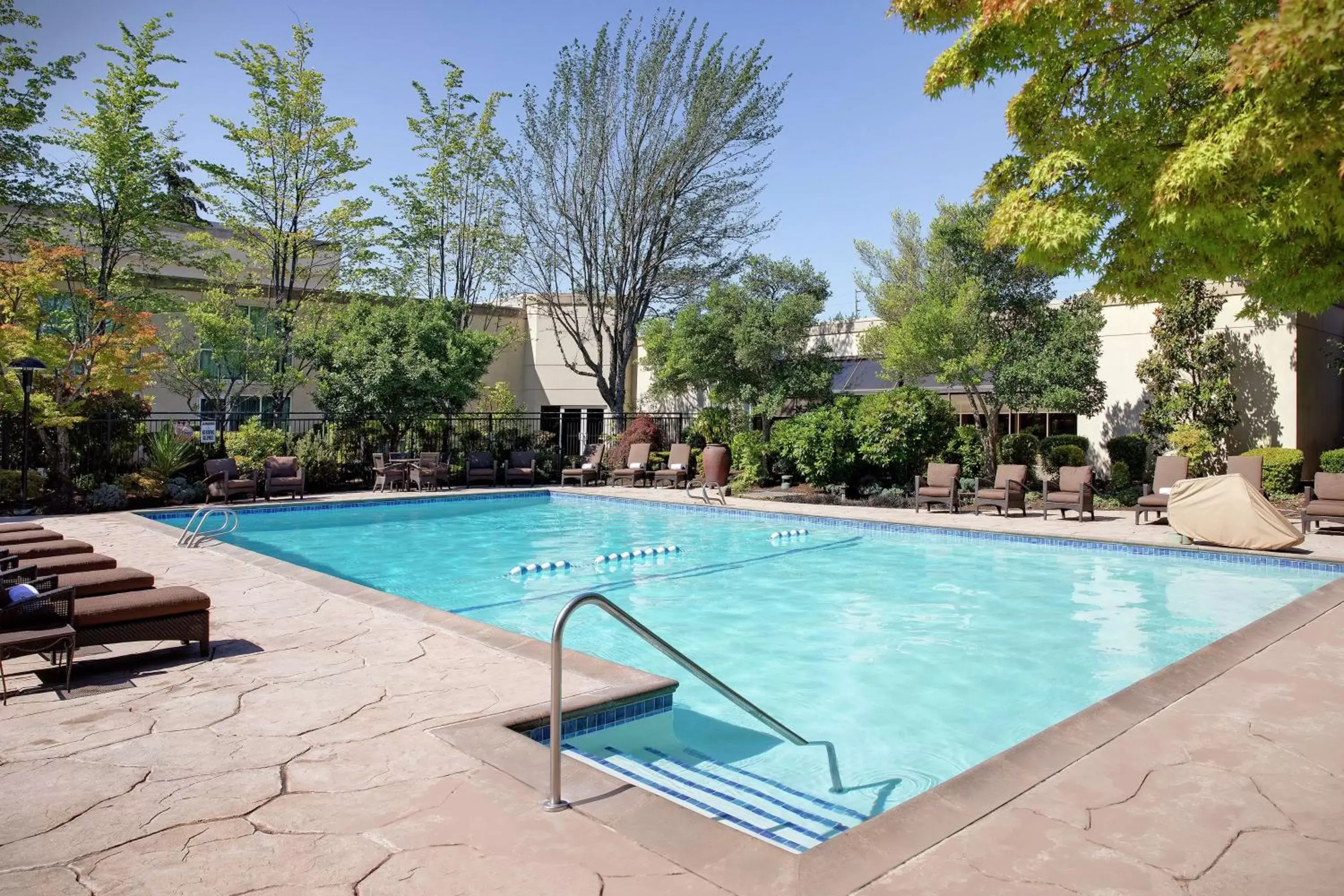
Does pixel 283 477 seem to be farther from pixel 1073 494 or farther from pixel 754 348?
pixel 1073 494

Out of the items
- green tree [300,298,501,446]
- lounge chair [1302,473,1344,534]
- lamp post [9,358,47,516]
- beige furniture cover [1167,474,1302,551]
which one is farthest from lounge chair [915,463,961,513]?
lamp post [9,358,47,516]

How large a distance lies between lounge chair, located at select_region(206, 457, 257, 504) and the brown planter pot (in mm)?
8833

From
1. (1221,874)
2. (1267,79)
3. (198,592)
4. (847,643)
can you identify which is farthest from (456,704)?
(1267,79)

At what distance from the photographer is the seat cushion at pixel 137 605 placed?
4.84 m

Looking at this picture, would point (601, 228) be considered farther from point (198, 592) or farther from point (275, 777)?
point (275, 777)

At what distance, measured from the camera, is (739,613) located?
27.8 ft

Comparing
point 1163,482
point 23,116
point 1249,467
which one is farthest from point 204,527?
point 1249,467

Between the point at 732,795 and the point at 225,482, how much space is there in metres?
13.4

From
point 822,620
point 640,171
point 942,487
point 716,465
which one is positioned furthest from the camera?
point 640,171

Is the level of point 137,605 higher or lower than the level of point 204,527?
higher

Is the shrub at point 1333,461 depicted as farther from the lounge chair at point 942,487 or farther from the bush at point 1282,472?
the lounge chair at point 942,487

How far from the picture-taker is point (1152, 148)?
532 cm

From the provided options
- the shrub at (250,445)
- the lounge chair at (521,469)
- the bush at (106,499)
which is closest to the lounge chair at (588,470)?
the lounge chair at (521,469)

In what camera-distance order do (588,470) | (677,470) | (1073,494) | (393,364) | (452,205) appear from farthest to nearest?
(452,205) → (588,470) → (677,470) → (393,364) → (1073,494)
